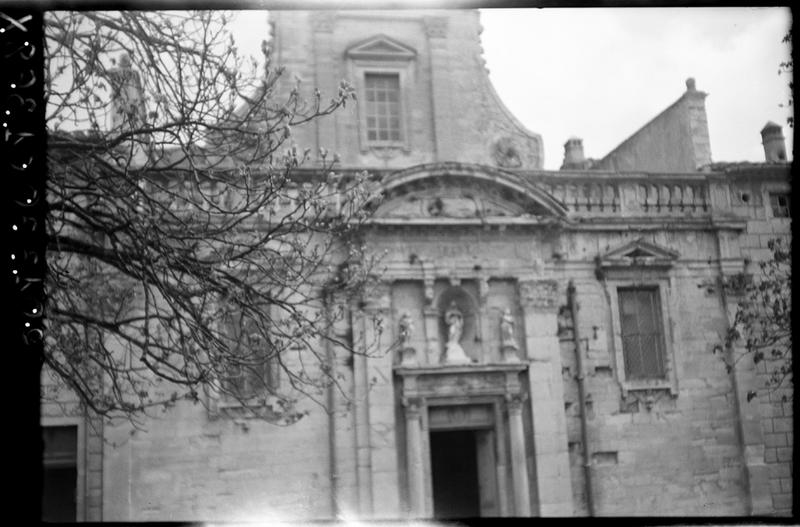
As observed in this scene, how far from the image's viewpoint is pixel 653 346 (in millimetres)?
14391

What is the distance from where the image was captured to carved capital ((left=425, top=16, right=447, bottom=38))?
617 inches

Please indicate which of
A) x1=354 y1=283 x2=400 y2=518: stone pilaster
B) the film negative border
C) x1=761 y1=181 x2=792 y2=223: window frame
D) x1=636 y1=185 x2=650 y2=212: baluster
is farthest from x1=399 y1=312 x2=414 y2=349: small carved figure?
the film negative border

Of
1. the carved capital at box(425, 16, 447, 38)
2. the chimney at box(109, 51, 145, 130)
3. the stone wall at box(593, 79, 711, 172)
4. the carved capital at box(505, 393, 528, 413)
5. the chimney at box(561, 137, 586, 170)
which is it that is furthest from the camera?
the chimney at box(561, 137, 586, 170)

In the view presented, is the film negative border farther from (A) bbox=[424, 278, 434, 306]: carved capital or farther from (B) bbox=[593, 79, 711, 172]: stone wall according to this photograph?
(B) bbox=[593, 79, 711, 172]: stone wall

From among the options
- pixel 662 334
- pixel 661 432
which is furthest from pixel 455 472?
pixel 662 334

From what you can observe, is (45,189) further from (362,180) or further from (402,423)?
(402,423)

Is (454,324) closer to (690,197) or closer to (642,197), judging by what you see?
(642,197)

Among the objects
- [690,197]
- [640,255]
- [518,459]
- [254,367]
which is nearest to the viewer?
[254,367]

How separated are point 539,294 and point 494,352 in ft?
3.53

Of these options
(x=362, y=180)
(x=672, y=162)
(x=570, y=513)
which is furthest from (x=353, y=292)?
(x=672, y=162)

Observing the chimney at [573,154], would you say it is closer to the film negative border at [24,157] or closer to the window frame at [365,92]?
the window frame at [365,92]

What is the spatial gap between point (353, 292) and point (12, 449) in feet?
13.3

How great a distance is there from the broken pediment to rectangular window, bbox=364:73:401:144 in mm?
1566

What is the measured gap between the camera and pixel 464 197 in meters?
14.0
